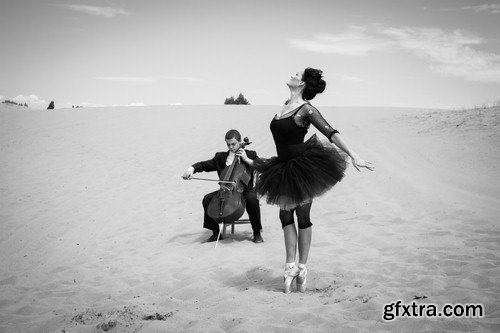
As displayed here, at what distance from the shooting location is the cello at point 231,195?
5176mm

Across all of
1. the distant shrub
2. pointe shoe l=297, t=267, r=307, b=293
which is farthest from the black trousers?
the distant shrub

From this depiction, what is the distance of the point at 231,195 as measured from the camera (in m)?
5.25

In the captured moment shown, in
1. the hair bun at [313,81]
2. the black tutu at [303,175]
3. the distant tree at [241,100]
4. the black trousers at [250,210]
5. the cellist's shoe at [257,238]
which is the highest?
the distant tree at [241,100]

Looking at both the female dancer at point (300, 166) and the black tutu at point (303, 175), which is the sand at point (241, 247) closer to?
the female dancer at point (300, 166)

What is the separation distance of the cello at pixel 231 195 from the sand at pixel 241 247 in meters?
0.51

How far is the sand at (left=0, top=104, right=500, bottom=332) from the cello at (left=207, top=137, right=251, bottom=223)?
51 centimetres

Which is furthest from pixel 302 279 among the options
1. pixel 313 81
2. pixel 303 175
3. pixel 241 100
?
pixel 241 100

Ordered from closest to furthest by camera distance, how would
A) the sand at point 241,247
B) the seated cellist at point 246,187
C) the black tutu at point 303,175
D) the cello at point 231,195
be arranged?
1. the sand at point 241,247
2. the black tutu at point 303,175
3. the cello at point 231,195
4. the seated cellist at point 246,187

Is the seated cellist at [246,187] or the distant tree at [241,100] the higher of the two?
the distant tree at [241,100]

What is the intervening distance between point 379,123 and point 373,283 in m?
13.7

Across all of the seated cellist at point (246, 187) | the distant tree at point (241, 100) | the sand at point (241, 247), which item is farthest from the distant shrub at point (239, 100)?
the seated cellist at point (246, 187)

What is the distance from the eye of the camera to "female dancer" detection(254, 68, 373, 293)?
3.45 meters

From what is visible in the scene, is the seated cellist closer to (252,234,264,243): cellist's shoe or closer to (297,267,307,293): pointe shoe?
(252,234,264,243): cellist's shoe

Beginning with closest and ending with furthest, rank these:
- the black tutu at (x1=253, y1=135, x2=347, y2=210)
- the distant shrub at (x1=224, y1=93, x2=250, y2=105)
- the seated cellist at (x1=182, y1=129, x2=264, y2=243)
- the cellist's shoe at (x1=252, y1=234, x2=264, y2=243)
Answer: the black tutu at (x1=253, y1=135, x2=347, y2=210)
the seated cellist at (x1=182, y1=129, x2=264, y2=243)
the cellist's shoe at (x1=252, y1=234, x2=264, y2=243)
the distant shrub at (x1=224, y1=93, x2=250, y2=105)
